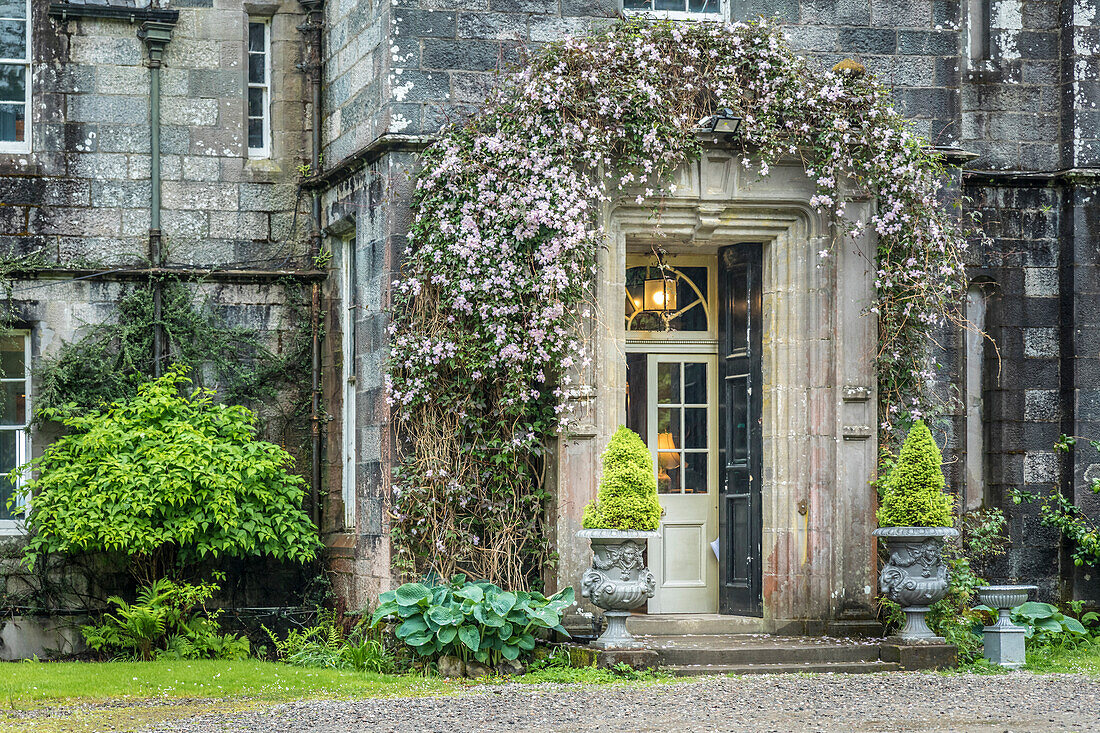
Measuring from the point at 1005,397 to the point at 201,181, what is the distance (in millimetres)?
6959

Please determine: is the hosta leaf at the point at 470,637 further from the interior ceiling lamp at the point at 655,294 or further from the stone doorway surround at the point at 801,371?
the interior ceiling lamp at the point at 655,294

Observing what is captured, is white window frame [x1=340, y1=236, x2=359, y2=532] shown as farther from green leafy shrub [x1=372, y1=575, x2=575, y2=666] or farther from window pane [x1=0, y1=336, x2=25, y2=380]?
window pane [x1=0, y1=336, x2=25, y2=380]

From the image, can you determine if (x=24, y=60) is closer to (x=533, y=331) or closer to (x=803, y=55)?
(x=533, y=331)

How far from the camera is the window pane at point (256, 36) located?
38.4 feet

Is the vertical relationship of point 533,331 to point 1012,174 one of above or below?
below

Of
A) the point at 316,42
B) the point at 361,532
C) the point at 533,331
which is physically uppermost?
the point at 316,42

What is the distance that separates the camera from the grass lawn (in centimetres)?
762

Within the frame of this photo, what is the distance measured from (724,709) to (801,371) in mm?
3298

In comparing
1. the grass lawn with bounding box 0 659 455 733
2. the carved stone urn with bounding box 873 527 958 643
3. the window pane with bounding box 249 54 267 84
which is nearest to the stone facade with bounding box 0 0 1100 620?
the window pane with bounding box 249 54 267 84

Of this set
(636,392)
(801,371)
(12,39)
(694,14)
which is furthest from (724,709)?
(12,39)

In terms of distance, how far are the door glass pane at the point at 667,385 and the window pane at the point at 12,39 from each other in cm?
570

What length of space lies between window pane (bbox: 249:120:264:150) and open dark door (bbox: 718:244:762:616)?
156 inches

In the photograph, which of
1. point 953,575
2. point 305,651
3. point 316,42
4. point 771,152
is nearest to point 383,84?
point 316,42

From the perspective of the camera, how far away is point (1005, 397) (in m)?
11.9
